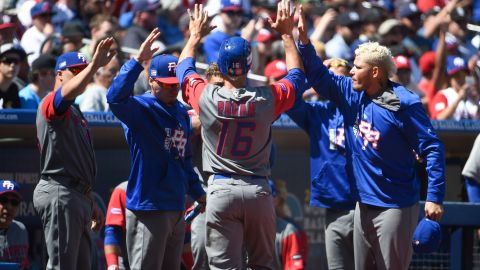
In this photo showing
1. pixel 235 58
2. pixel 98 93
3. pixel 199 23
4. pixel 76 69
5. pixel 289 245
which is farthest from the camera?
pixel 98 93

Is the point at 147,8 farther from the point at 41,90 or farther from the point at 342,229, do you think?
the point at 342,229

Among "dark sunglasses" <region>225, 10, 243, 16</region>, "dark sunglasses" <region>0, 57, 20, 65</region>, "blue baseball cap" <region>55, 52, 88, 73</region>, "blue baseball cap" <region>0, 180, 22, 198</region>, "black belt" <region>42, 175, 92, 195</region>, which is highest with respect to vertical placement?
"dark sunglasses" <region>225, 10, 243, 16</region>

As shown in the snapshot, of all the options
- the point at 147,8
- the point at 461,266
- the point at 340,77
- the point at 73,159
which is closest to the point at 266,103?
the point at 340,77

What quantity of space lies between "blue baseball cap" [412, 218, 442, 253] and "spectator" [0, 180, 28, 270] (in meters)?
3.18

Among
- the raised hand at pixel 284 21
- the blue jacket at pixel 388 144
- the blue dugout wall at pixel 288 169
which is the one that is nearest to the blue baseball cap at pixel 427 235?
the blue jacket at pixel 388 144

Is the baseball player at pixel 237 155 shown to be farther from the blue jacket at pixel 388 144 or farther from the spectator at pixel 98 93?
the spectator at pixel 98 93

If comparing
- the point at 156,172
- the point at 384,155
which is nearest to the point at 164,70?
the point at 156,172

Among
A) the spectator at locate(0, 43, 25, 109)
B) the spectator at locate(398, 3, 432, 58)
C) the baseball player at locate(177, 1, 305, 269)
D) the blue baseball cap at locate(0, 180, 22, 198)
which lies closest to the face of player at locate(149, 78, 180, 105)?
the baseball player at locate(177, 1, 305, 269)

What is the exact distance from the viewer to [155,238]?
6965mm

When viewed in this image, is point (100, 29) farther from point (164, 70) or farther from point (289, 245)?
point (164, 70)

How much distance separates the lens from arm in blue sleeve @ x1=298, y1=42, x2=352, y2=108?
22.2ft

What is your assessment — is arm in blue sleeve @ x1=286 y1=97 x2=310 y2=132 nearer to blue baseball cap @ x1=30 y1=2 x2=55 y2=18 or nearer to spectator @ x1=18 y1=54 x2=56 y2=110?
spectator @ x1=18 y1=54 x2=56 y2=110

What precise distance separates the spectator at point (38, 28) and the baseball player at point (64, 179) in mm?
4704

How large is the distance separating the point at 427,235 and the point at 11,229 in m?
3.41
